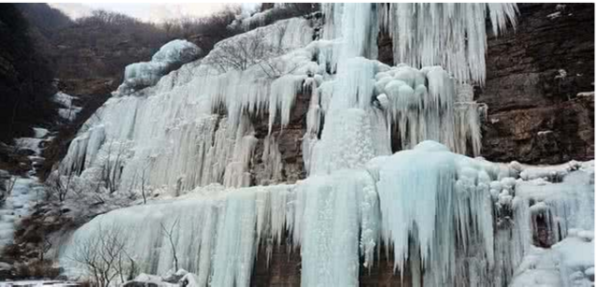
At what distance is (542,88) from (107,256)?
10.3 m

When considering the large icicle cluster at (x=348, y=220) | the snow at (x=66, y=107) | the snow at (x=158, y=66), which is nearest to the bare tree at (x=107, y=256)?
the large icicle cluster at (x=348, y=220)

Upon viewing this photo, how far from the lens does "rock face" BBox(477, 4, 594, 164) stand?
421 inches

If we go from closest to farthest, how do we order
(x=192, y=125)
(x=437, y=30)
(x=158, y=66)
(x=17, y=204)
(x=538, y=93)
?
(x=538, y=93) < (x=437, y=30) < (x=192, y=125) < (x=17, y=204) < (x=158, y=66)

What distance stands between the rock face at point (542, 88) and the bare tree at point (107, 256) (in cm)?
814

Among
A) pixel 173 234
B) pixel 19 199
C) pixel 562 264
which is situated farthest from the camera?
pixel 19 199

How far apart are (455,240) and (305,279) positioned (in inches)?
104

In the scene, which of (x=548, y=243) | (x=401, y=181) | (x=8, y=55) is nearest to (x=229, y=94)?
(x=401, y=181)

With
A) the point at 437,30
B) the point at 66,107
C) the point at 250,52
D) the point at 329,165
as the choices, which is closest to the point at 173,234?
the point at 329,165

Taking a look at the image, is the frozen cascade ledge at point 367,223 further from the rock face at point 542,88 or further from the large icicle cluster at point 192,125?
the large icicle cluster at point 192,125

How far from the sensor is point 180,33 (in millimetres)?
26359

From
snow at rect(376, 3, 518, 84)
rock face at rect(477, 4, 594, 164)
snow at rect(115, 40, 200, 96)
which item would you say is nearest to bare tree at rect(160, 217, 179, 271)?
snow at rect(376, 3, 518, 84)

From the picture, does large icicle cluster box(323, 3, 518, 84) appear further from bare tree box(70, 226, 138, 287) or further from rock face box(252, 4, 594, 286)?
bare tree box(70, 226, 138, 287)

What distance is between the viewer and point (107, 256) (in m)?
11.6

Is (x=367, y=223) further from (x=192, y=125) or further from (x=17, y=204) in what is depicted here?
(x=17, y=204)
